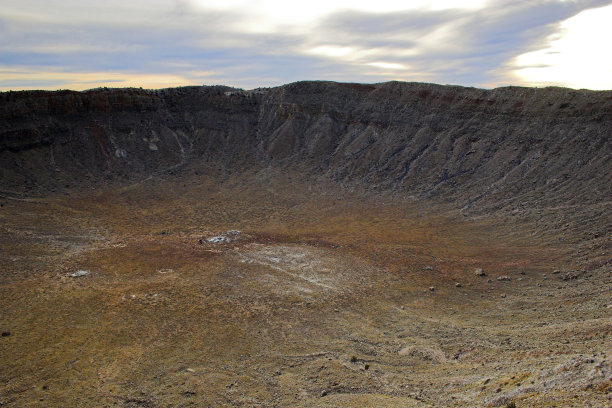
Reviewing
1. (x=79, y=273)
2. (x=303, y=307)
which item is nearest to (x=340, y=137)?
(x=303, y=307)

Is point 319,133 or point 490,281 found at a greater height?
point 319,133

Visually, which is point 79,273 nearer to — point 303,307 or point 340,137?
point 303,307

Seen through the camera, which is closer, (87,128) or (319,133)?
(87,128)

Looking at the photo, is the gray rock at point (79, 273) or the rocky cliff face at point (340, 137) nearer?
the gray rock at point (79, 273)

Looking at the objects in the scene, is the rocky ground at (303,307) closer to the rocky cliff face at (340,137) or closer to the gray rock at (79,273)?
the gray rock at (79,273)

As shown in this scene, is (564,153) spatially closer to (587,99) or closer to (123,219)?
(587,99)

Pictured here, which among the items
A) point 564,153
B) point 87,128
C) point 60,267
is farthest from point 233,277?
point 87,128

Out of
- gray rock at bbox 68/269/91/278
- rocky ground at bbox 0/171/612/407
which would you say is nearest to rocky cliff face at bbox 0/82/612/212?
rocky ground at bbox 0/171/612/407

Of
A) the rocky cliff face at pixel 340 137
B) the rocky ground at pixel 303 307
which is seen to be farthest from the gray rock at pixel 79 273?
the rocky cliff face at pixel 340 137
